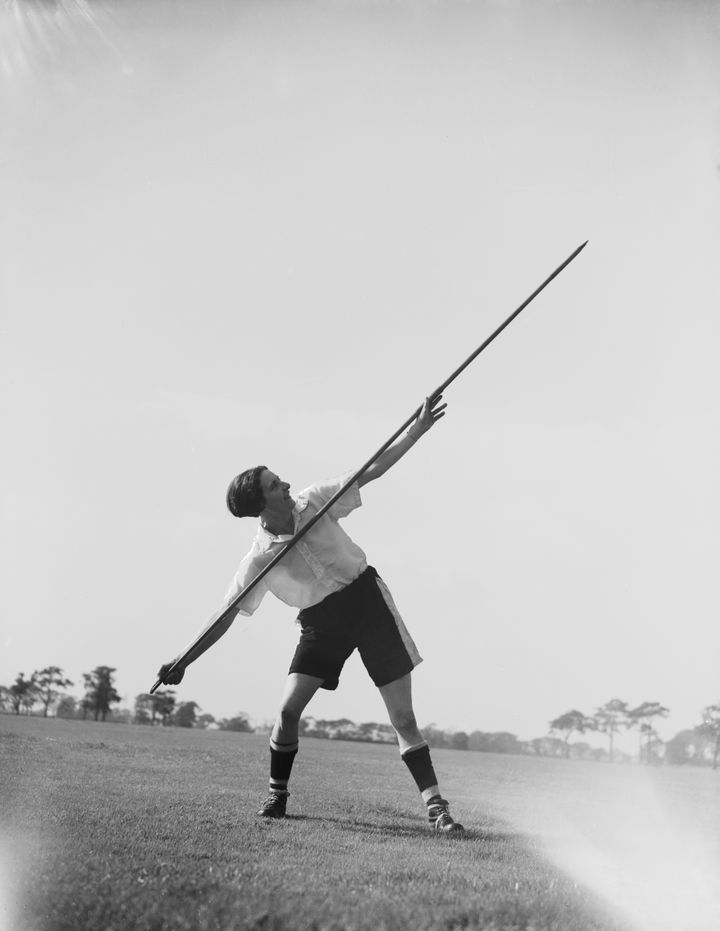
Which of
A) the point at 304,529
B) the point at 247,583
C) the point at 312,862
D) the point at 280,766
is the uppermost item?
the point at 304,529

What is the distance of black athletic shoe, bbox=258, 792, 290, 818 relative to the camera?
4.77 meters

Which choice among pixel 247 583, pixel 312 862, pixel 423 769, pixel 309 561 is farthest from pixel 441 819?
pixel 247 583

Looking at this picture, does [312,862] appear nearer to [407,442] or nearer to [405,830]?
[405,830]

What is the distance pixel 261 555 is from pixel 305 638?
54cm

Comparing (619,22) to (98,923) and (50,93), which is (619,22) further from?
(98,923)

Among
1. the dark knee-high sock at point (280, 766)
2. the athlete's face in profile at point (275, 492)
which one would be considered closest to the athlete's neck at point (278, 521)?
the athlete's face in profile at point (275, 492)

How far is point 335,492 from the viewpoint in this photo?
5172mm

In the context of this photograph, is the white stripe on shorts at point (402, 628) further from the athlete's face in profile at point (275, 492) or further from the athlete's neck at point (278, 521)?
the athlete's face in profile at point (275, 492)

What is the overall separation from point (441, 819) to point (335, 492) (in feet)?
6.14

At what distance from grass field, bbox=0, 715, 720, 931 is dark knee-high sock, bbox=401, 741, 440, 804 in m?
0.20

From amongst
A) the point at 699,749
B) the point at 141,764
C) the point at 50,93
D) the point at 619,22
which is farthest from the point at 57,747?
the point at 699,749

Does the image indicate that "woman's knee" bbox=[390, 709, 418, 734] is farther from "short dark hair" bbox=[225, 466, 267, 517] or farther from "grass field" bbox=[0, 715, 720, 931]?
"short dark hair" bbox=[225, 466, 267, 517]

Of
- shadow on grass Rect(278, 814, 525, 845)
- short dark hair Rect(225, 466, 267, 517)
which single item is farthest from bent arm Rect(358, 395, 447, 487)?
shadow on grass Rect(278, 814, 525, 845)

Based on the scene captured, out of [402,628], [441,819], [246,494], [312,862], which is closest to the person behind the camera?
[312,862]
